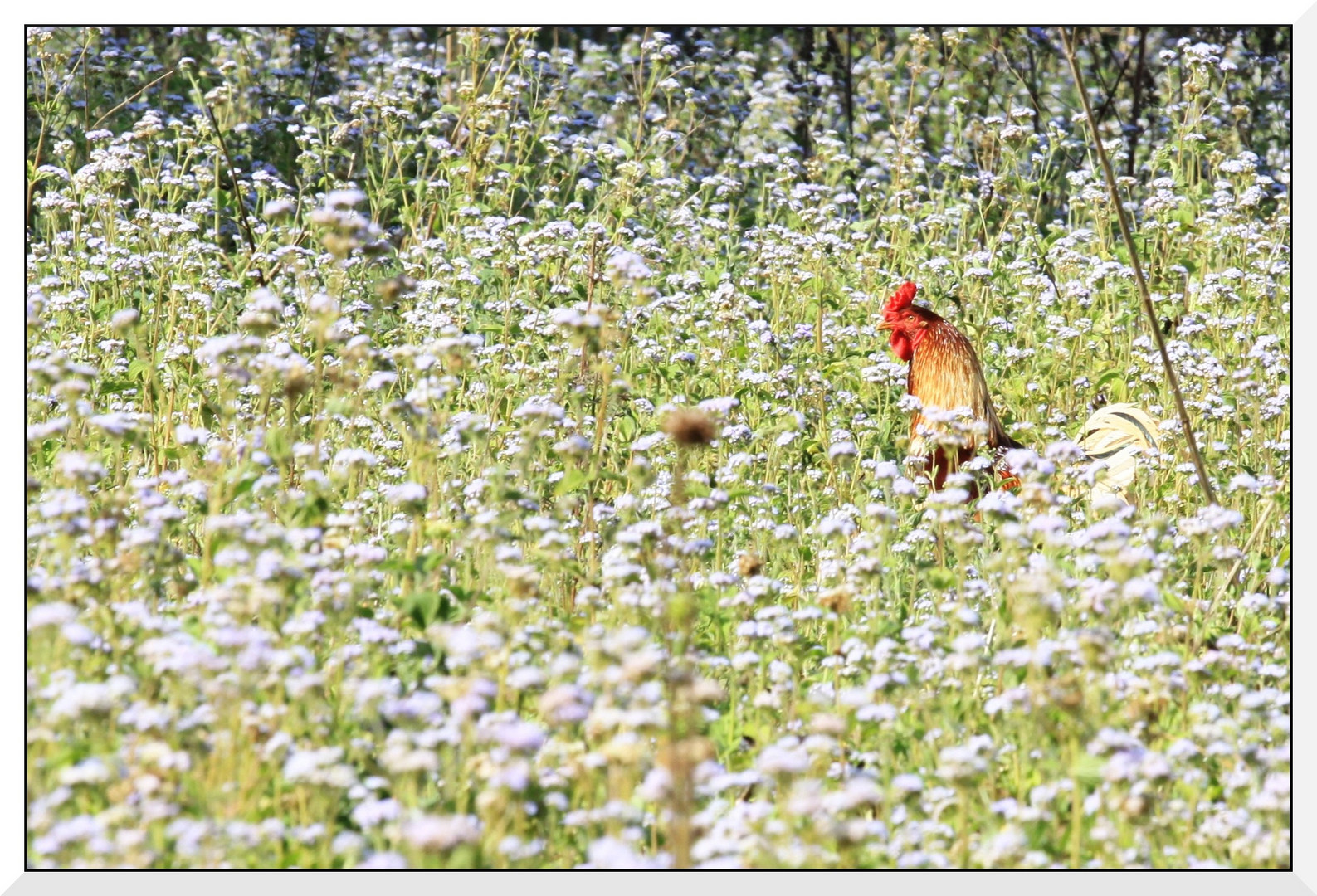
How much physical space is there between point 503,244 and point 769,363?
1200 mm

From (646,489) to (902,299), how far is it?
1.76m

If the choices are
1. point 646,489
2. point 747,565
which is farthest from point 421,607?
point 646,489

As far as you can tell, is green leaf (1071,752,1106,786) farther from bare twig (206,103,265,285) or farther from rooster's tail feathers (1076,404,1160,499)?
bare twig (206,103,265,285)

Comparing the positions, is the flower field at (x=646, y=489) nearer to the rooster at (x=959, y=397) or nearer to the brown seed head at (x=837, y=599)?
the brown seed head at (x=837, y=599)

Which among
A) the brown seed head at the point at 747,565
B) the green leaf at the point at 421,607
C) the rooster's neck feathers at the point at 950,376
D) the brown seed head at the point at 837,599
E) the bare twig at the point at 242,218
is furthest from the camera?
the bare twig at the point at 242,218

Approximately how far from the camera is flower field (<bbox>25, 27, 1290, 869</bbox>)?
2752 mm

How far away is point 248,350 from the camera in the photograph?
138 inches

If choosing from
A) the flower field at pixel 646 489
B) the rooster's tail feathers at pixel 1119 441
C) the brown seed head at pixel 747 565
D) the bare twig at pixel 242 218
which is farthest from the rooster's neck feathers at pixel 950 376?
the bare twig at pixel 242 218

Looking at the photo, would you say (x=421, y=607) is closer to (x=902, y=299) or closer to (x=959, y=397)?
(x=959, y=397)

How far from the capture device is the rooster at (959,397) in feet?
17.7

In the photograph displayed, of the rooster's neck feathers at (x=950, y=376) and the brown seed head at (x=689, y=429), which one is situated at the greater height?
the brown seed head at (x=689, y=429)

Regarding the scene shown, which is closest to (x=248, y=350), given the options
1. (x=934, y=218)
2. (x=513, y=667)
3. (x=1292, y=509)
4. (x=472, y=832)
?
(x=513, y=667)

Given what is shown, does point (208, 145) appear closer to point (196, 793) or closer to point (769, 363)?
point (769, 363)

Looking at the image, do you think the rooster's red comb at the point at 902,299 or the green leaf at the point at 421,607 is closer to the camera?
the green leaf at the point at 421,607
